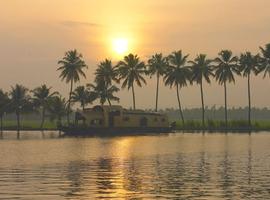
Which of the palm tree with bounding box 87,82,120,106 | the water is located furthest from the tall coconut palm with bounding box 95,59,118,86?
the water

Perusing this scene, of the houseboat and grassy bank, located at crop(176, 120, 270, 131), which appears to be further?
grassy bank, located at crop(176, 120, 270, 131)

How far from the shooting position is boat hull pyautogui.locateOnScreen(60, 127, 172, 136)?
110 m

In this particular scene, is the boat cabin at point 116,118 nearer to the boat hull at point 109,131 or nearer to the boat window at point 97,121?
the boat window at point 97,121

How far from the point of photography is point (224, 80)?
129 meters

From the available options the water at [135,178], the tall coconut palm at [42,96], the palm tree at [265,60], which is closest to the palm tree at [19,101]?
the tall coconut palm at [42,96]

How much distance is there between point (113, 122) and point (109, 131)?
1.89 meters

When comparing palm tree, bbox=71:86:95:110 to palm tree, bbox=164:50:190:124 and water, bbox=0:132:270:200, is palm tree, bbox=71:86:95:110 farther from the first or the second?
water, bbox=0:132:270:200

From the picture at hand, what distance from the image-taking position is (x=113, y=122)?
11269cm

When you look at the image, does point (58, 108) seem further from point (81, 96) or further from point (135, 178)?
point (135, 178)

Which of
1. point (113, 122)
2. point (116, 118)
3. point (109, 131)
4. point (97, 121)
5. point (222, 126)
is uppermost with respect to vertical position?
point (116, 118)

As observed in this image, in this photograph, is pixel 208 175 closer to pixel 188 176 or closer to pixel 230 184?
pixel 188 176

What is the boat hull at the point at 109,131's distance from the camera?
110 m

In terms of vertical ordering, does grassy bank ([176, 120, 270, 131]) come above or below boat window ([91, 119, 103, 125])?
below

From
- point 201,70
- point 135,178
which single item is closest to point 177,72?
point 201,70
